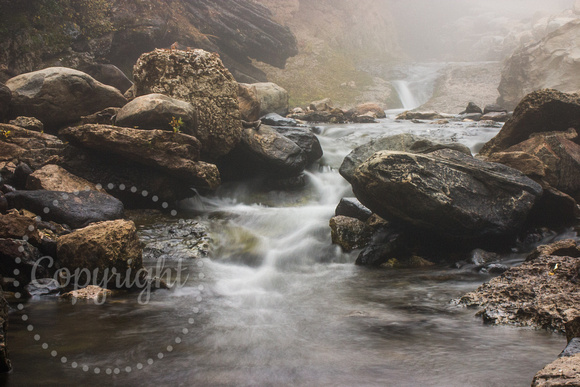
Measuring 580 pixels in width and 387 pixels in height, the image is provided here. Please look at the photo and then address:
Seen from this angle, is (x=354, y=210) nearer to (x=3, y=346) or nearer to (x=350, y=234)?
(x=350, y=234)

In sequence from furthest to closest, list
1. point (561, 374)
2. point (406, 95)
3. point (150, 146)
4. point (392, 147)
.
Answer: point (406, 95) < point (392, 147) < point (150, 146) < point (561, 374)

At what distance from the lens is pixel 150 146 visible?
7520 mm

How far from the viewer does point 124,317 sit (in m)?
3.90

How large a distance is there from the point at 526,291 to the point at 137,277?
14.5ft

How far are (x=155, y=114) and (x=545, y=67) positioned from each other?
2760cm

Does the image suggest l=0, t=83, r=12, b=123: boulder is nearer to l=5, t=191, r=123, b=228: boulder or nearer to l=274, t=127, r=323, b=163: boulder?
l=5, t=191, r=123, b=228: boulder

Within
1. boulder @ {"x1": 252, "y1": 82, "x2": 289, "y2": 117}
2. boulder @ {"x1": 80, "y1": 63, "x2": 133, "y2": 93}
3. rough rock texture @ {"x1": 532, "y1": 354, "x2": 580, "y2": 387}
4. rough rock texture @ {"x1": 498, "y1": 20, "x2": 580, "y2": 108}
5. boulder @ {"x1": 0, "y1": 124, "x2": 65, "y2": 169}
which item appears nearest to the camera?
rough rock texture @ {"x1": 532, "y1": 354, "x2": 580, "y2": 387}

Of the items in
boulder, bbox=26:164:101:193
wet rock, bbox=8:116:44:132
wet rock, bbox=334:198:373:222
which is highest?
wet rock, bbox=8:116:44:132

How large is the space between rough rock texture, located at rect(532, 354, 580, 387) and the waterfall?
3132 centimetres

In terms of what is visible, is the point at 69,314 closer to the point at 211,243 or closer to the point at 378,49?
the point at 211,243

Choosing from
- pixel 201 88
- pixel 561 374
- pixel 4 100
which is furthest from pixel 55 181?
pixel 561 374

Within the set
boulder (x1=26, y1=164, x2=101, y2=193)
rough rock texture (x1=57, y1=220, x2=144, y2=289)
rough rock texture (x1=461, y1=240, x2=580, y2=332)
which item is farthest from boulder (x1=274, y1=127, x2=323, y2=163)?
rough rock texture (x1=461, y1=240, x2=580, y2=332)

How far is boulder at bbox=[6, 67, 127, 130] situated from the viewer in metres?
8.85

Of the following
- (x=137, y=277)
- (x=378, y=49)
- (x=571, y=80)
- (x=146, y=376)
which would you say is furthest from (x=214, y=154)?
(x=378, y=49)
